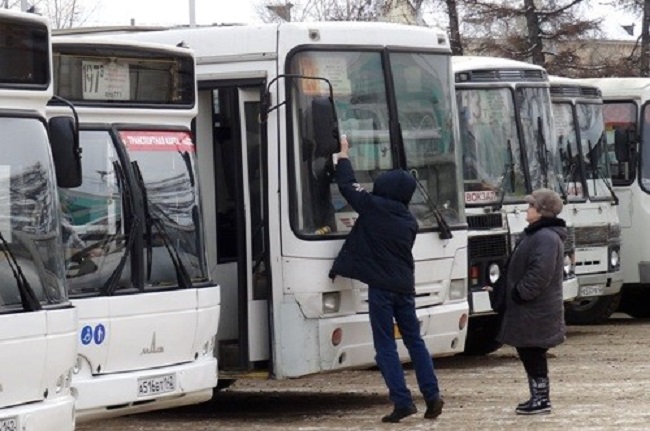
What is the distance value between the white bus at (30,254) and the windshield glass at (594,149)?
504 inches

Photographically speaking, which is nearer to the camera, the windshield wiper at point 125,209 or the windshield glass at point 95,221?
the windshield glass at point 95,221

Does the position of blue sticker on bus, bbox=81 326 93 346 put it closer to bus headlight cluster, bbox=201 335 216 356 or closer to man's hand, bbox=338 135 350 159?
bus headlight cluster, bbox=201 335 216 356

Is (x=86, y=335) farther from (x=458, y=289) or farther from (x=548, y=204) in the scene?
(x=458, y=289)

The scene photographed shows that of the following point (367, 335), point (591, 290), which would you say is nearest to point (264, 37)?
point (367, 335)

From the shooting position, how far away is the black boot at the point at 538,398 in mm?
14586

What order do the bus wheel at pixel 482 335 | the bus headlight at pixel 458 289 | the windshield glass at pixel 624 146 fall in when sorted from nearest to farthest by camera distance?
1. the bus headlight at pixel 458 289
2. the bus wheel at pixel 482 335
3. the windshield glass at pixel 624 146

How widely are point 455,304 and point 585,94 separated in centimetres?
816

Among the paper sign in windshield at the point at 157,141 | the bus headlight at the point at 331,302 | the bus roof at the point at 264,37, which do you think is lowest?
the bus headlight at the point at 331,302

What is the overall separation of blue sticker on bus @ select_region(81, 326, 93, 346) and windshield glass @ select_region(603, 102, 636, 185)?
1300 cm

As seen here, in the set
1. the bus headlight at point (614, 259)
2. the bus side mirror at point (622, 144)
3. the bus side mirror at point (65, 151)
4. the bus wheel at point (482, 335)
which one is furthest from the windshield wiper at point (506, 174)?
the bus side mirror at point (65, 151)

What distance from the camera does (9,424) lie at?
32.9ft

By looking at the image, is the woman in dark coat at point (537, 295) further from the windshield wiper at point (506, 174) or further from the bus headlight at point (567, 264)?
the bus headlight at point (567, 264)

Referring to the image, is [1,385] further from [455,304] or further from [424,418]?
[455,304]

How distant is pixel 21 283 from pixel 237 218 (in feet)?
14.7
